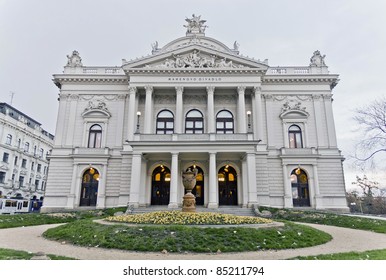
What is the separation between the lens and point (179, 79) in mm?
29781

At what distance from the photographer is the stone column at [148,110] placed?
92.7ft

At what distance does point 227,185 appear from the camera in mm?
28938

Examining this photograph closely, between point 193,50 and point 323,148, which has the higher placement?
point 193,50

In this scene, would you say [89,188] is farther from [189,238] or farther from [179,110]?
[189,238]

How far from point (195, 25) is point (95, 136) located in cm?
1874

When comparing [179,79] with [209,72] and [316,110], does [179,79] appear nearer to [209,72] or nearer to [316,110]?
[209,72]

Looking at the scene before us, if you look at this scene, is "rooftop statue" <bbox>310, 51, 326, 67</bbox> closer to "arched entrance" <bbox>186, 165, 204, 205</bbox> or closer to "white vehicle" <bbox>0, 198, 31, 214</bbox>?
"arched entrance" <bbox>186, 165, 204, 205</bbox>

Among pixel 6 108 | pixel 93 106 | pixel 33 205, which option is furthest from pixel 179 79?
pixel 6 108

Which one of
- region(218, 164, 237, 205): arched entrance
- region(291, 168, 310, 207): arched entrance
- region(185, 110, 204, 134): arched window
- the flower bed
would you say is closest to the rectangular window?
region(185, 110, 204, 134): arched window

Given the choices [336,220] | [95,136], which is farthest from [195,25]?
[336,220]

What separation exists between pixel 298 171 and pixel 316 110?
744cm

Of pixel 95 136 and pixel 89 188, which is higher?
pixel 95 136

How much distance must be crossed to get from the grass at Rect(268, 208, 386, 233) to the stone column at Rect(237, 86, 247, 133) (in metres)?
8.98
